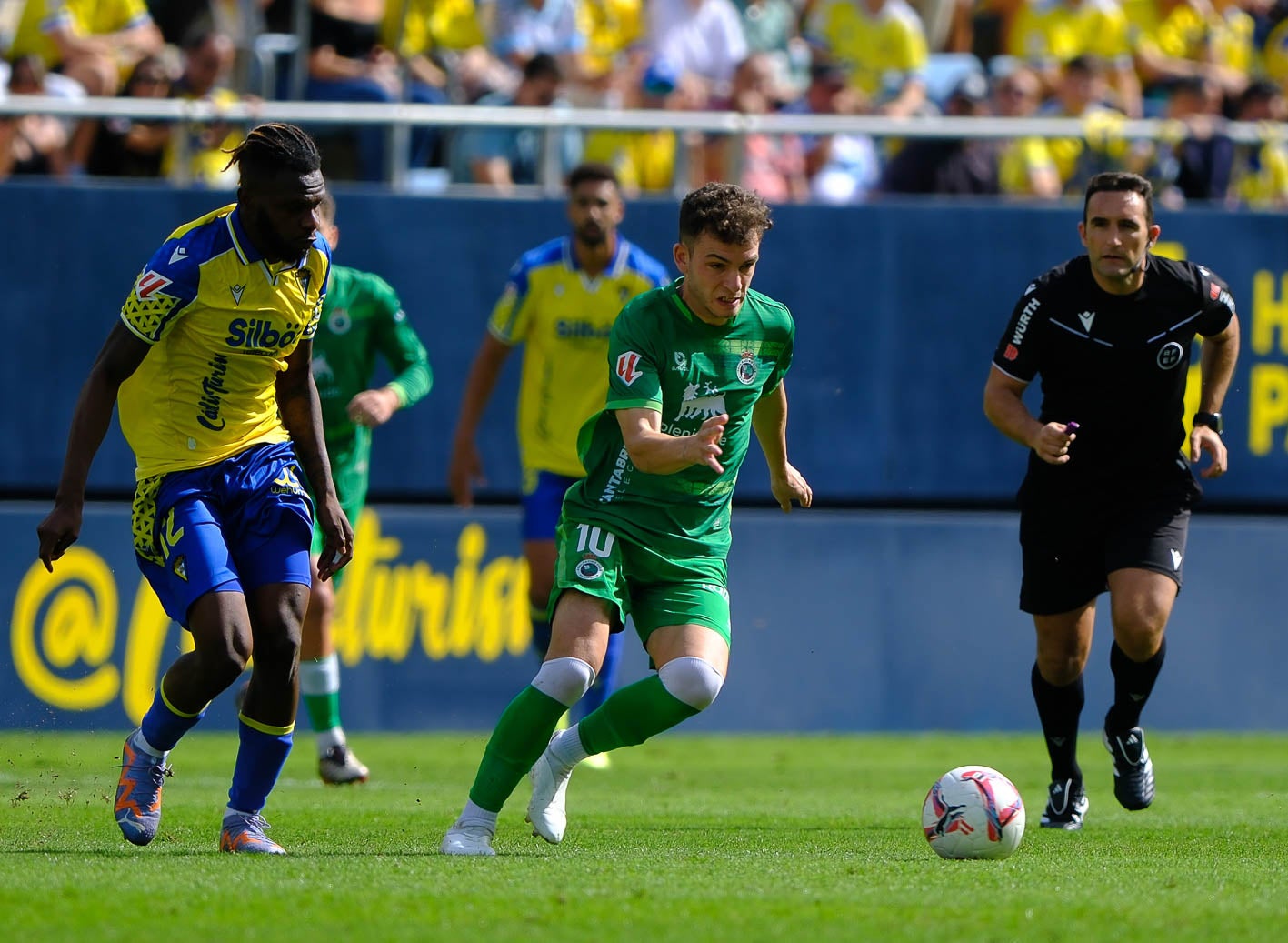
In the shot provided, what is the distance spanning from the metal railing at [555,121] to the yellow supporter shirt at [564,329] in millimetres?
2478

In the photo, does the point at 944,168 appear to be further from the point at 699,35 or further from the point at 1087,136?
the point at 699,35

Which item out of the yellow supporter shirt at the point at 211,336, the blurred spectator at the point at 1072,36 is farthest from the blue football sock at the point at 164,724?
the blurred spectator at the point at 1072,36

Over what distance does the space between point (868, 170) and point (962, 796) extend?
7.91 meters

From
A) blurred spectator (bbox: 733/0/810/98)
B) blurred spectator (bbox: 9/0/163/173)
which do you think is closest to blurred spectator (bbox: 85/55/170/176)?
blurred spectator (bbox: 9/0/163/173)

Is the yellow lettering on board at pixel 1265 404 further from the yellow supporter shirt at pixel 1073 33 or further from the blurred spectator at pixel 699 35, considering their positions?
the blurred spectator at pixel 699 35

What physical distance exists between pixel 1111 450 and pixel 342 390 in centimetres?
369

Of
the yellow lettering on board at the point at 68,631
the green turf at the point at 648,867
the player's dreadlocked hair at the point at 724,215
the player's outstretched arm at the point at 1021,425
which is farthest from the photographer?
the yellow lettering on board at the point at 68,631

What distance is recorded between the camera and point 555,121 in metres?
12.3

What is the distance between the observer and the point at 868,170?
13539 millimetres

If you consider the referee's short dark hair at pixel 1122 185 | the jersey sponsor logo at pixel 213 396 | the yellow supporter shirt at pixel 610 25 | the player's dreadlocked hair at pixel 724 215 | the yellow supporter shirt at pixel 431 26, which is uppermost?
the yellow supporter shirt at pixel 610 25

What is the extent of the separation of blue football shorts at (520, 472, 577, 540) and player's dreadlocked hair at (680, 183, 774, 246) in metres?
3.93

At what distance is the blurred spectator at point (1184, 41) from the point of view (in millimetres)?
15258

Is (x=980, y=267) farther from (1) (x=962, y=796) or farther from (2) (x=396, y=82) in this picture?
(1) (x=962, y=796)

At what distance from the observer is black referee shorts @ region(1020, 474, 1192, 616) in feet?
25.1
